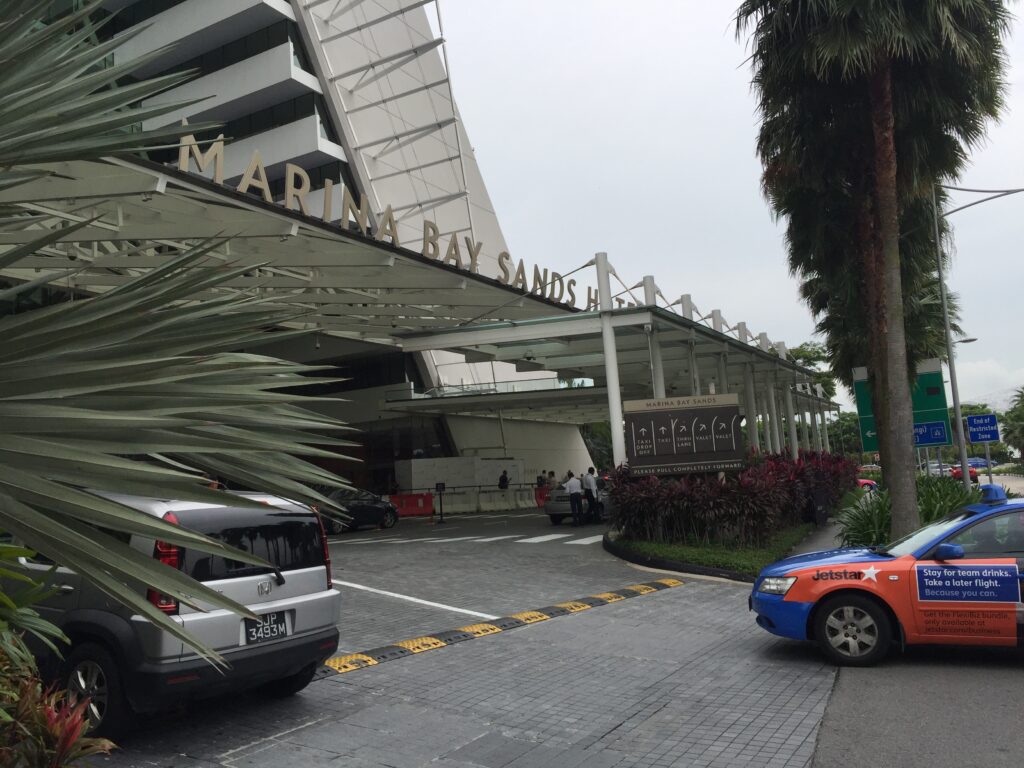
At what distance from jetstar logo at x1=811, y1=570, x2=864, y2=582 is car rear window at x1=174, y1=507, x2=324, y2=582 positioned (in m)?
4.36

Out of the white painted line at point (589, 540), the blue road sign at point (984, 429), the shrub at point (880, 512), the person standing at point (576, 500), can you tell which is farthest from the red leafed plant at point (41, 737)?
the person standing at point (576, 500)

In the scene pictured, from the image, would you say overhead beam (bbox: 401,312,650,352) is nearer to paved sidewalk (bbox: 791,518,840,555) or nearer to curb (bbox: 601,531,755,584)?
curb (bbox: 601,531,755,584)

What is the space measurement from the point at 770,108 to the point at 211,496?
1513cm

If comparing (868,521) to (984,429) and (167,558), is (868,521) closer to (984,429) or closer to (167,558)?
(984,429)

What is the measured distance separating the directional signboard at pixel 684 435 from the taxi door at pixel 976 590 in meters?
8.42

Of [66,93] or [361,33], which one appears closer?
[66,93]

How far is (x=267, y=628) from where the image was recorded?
5.76 m

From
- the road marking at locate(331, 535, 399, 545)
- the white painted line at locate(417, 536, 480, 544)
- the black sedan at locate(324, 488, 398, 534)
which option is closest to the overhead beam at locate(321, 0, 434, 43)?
the black sedan at locate(324, 488, 398, 534)

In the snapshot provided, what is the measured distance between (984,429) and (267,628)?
725 inches

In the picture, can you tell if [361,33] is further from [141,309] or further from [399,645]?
[141,309]

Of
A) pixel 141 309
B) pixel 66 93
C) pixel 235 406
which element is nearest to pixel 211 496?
pixel 235 406

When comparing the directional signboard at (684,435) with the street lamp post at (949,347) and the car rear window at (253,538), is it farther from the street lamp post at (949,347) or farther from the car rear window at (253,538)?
the car rear window at (253,538)

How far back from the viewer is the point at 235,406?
102 inches

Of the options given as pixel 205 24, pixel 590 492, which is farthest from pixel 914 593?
pixel 205 24
